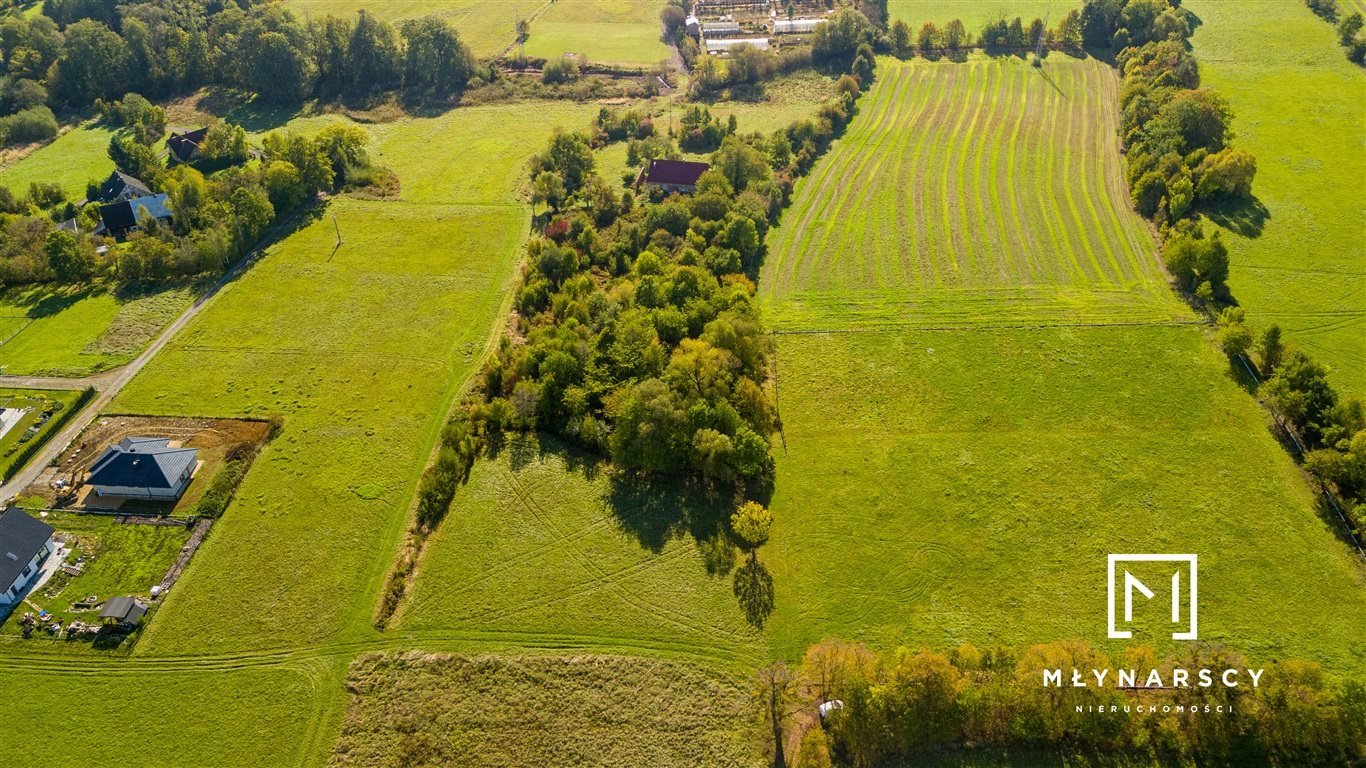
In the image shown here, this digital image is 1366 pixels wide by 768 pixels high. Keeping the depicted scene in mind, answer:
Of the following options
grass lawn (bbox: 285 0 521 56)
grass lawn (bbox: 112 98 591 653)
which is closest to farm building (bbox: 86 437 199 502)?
grass lawn (bbox: 112 98 591 653)

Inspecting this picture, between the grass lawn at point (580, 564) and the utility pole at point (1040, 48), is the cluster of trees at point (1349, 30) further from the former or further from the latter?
the grass lawn at point (580, 564)

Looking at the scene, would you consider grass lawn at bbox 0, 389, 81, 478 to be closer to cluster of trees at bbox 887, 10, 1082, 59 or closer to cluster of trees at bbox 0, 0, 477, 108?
cluster of trees at bbox 0, 0, 477, 108

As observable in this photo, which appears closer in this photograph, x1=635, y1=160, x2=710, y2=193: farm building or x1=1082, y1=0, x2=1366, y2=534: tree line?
x1=1082, y1=0, x2=1366, y2=534: tree line

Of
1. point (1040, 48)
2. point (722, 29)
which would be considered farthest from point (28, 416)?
point (1040, 48)

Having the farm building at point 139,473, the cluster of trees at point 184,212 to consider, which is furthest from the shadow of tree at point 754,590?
the cluster of trees at point 184,212

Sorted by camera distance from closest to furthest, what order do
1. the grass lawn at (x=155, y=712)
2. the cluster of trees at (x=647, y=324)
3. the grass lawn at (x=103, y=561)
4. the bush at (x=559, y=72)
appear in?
the grass lawn at (x=155, y=712) < the grass lawn at (x=103, y=561) < the cluster of trees at (x=647, y=324) < the bush at (x=559, y=72)
